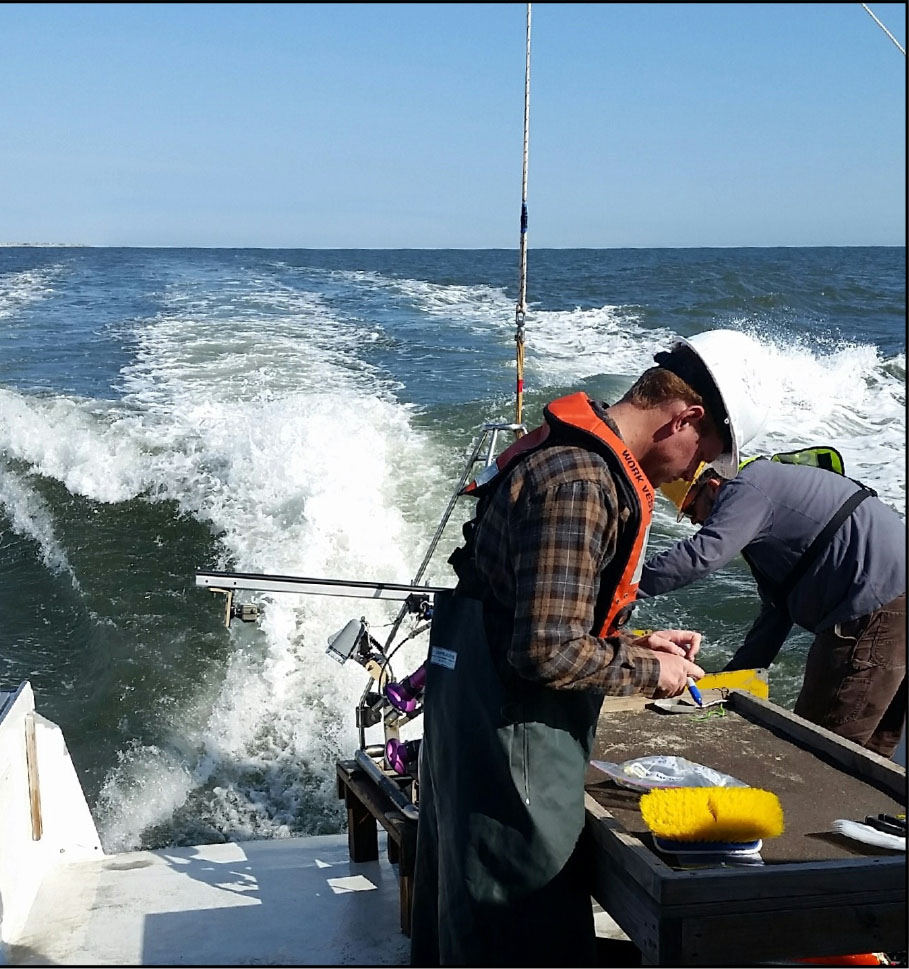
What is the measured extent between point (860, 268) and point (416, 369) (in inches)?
1141

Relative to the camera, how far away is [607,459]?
204cm

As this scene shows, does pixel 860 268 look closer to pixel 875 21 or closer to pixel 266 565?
pixel 266 565

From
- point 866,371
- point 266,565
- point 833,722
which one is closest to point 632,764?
point 833,722

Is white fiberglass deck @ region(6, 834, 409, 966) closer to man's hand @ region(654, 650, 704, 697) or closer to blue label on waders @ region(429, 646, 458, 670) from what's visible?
blue label on waders @ region(429, 646, 458, 670)

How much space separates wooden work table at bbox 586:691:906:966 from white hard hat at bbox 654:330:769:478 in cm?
76

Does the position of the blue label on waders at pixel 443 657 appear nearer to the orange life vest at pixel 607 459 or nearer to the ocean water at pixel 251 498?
the orange life vest at pixel 607 459

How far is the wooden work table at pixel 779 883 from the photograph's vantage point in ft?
6.57

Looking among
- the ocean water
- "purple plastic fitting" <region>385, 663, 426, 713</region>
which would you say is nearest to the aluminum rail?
"purple plastic fitting" <region>385, 663, 426, 713</region>

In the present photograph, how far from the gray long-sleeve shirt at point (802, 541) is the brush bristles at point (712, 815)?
4.11ft

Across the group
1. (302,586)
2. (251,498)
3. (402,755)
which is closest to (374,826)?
(402,755)

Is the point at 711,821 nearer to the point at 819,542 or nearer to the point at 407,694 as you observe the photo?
the point at 819,542

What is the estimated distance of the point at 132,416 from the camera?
10930 millimetres

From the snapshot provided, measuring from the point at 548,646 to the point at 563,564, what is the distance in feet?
0.47

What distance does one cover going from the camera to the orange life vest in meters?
2.05
